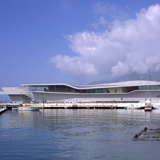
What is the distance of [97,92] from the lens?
8475 cm

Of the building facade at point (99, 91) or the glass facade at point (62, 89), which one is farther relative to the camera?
the glass facade at point (62, 89)

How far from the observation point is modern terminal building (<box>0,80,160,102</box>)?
8131 centimetres

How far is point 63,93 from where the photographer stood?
86250mm

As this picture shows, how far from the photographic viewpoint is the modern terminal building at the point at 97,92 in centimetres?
8131

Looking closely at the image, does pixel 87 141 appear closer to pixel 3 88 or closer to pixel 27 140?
pixel 27 140

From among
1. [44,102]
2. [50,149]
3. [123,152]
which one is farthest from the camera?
[44,102]

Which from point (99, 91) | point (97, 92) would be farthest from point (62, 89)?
point (99, 91)

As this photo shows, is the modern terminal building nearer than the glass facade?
Yes

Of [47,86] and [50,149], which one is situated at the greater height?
[47,86]

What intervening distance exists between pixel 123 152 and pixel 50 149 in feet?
A: 13.1

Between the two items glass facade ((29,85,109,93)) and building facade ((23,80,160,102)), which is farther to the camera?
glass facade ((29,85,109,93))

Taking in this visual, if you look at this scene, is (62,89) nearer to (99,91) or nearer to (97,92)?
(97,92)

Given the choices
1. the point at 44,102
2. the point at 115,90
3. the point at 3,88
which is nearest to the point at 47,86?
the point at 44,102

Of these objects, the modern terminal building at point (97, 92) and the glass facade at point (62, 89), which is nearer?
the modern terminal building at point (97, 92)
